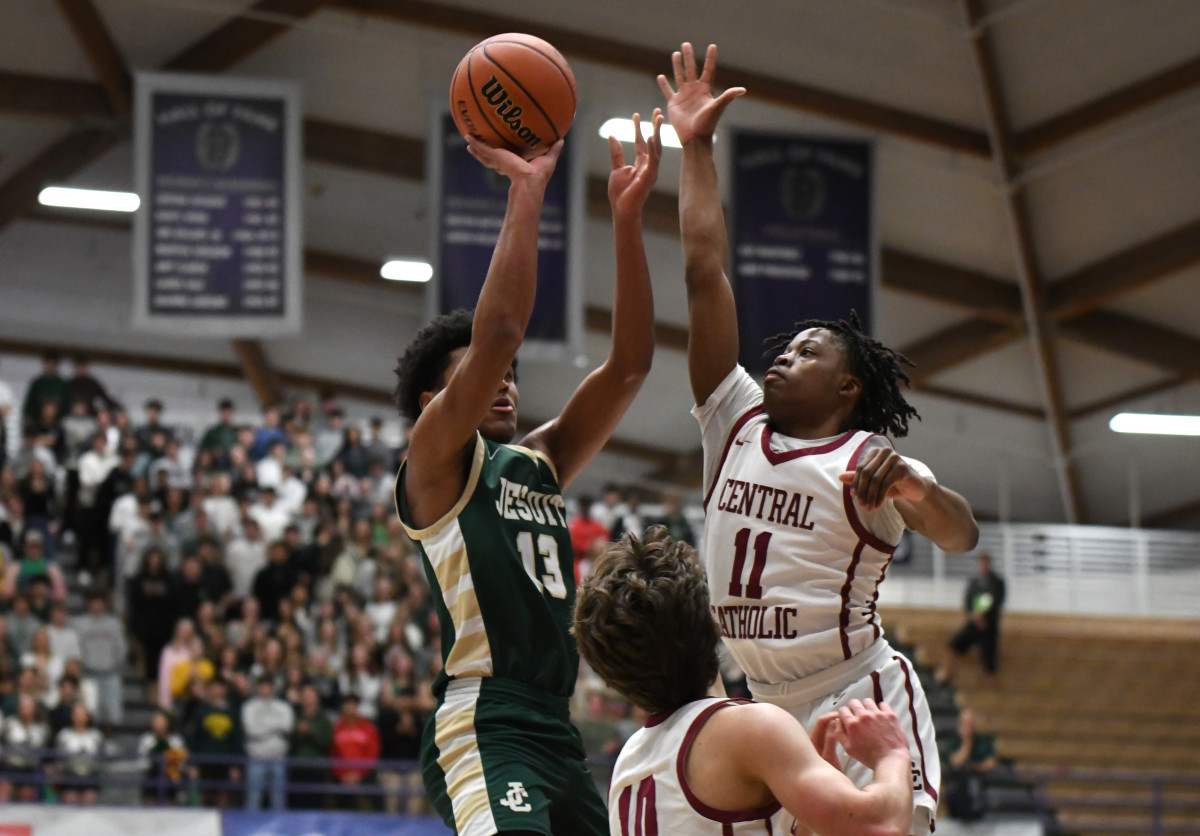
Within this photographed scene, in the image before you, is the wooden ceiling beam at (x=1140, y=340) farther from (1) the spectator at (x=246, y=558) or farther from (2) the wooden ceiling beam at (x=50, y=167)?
(2) the wooden ceiling beam at (x=50, y=167)

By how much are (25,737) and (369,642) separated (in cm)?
295

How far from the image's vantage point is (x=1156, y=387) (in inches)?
868

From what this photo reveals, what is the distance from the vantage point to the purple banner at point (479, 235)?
14.7 m

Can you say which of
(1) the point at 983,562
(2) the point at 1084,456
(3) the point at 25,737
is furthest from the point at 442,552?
(2) the point at 1084,456

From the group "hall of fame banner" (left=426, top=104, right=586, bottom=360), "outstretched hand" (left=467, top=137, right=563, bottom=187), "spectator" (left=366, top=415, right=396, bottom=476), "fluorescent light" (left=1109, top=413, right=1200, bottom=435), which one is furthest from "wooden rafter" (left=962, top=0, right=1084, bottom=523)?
"outstretched hand" (left=467, top=137, right=563, bottom=187)

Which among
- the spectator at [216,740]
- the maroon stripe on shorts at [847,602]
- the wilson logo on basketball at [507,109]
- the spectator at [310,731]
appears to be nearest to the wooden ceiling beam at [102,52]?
the spectator at [216,740]

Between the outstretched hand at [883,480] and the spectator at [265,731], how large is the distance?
9.57 m

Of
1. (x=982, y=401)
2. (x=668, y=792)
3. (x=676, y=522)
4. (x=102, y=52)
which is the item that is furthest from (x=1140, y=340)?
(x=668, y=792)

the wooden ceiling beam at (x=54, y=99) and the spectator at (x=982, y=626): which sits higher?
the wooden ceiling beam at (x=54, y=99)

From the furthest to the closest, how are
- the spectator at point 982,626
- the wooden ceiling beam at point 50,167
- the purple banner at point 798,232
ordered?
the wooden ceiling beam at point 50,167 → the spectator at point 982,626 → the purple banner at point 798,232

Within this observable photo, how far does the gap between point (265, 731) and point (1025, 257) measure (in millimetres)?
10813

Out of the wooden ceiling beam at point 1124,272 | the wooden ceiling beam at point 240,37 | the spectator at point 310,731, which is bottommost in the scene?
the spectator at point 310,731

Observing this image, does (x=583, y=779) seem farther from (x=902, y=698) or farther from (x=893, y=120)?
(x=893, y=120)

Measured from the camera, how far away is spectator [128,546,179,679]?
14.0 m
